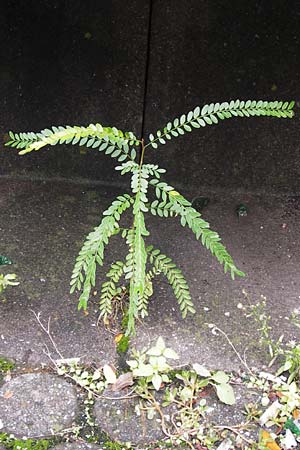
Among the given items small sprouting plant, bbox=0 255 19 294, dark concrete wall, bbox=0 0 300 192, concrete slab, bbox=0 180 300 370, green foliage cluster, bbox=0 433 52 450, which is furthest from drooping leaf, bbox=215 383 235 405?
dark concrete wall, bbox=0 0 300 192

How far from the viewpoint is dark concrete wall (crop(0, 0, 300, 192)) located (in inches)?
84.7

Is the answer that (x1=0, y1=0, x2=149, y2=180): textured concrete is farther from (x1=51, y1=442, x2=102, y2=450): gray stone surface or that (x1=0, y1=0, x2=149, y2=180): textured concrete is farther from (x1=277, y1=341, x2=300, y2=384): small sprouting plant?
(x1=51, y1=442, x2=102, y2=450): gray stone surface

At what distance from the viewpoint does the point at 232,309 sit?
1.84m

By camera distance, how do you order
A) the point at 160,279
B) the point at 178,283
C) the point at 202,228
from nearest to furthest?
the point at 202,228
the point at 178,283
the point at 160,279

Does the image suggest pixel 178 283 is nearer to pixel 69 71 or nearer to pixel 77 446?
pixel 77 446

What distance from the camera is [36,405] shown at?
147 centimetres

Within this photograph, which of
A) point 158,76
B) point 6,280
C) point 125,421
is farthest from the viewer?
point 158,76

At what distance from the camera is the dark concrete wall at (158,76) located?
2150mm

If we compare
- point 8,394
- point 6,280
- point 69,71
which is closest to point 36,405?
point 8,394

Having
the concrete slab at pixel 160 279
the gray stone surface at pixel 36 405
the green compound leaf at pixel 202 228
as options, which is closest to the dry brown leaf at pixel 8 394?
the gray stone surface at pixel 36 405

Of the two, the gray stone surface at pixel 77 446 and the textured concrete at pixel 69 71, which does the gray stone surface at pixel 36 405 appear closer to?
the gray stone surface at pixel 77 446

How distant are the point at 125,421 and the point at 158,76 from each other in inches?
57.2

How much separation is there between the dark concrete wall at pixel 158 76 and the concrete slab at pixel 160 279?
15 cm

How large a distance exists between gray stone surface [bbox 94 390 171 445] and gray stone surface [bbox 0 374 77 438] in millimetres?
85
